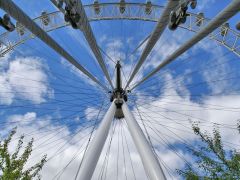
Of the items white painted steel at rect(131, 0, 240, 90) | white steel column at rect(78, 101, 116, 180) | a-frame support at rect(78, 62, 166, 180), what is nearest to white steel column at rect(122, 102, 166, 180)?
a-frame support at rect(78, 62, 166, 180)

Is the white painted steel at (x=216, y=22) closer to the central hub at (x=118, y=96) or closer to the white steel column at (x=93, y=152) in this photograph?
the white steel column at (x=93, y=152)

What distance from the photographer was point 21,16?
276 inches

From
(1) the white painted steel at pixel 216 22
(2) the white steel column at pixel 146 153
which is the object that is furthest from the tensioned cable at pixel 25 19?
(2) the white steel column at pixel 146 153

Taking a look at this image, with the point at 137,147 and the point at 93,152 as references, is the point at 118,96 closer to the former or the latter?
the point at 137,147

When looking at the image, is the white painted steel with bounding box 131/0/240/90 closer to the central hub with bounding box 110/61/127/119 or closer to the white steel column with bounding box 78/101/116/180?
the white steel column with bounding box 78/101/116/180

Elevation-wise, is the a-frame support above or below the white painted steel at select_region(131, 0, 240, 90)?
below

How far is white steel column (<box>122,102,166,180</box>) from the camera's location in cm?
863

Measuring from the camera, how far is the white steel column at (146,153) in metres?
8.63

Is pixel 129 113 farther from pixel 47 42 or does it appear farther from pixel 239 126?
pixel 239 126

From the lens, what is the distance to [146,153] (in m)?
10.1

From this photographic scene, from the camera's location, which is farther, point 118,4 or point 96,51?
point 118,4

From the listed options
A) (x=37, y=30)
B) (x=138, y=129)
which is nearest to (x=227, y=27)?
(x=138, y=129)

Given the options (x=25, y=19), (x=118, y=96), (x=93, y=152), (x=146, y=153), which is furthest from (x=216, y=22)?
(x=118, y=96)

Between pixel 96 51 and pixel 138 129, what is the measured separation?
3430 millimetres
